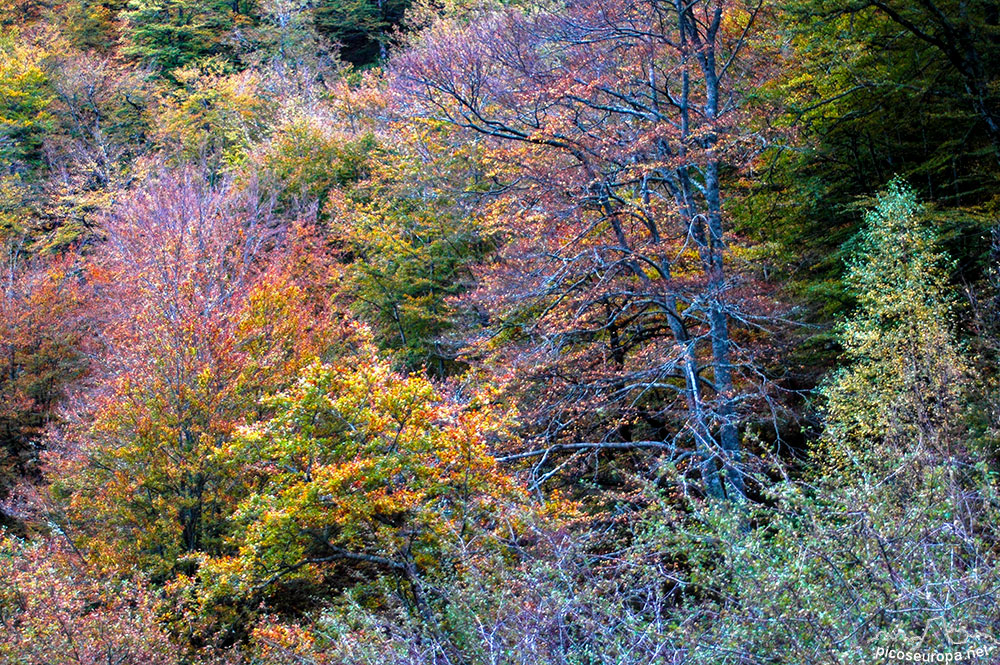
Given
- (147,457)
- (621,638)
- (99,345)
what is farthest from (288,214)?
(621,638)

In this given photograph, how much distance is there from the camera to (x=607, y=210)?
13602 millimetres

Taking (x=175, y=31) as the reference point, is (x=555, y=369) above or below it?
below

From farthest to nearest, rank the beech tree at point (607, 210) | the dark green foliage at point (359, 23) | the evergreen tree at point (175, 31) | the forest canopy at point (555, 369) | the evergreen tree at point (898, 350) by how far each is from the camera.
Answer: the dark green foliage at point (359, 23) < the evergreen tree at point (175, 31) < the beech tree at point (607, 210) < the evergreen tree at point (898, 350) < the forest canopy at point (555, 369)

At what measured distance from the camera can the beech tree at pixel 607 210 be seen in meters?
12.2

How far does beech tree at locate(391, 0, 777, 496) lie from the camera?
1217cm

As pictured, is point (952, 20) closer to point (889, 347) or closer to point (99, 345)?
point (889, 347)

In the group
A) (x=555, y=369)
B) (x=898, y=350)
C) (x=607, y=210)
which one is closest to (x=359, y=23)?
(x=607, y=210)

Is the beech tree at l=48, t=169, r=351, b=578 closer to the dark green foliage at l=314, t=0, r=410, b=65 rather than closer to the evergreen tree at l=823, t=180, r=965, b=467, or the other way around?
the evergreen tree at l=823, t=180, r=965, b=467

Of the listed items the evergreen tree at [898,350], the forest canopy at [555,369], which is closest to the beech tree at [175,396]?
the forest canopy at [555,369]

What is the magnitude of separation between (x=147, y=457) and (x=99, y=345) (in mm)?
8734

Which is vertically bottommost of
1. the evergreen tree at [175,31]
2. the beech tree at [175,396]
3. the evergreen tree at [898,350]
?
the beech tree at [175,396]

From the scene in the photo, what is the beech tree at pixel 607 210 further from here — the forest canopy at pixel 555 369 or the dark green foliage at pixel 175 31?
the dark green foliage at pixel 175 31

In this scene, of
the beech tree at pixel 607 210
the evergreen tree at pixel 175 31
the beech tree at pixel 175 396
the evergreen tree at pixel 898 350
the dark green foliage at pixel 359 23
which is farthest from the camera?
the dark green foliage at pixel 359 23

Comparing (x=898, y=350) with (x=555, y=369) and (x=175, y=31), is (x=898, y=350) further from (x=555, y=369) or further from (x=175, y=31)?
(x=175, y=31)
